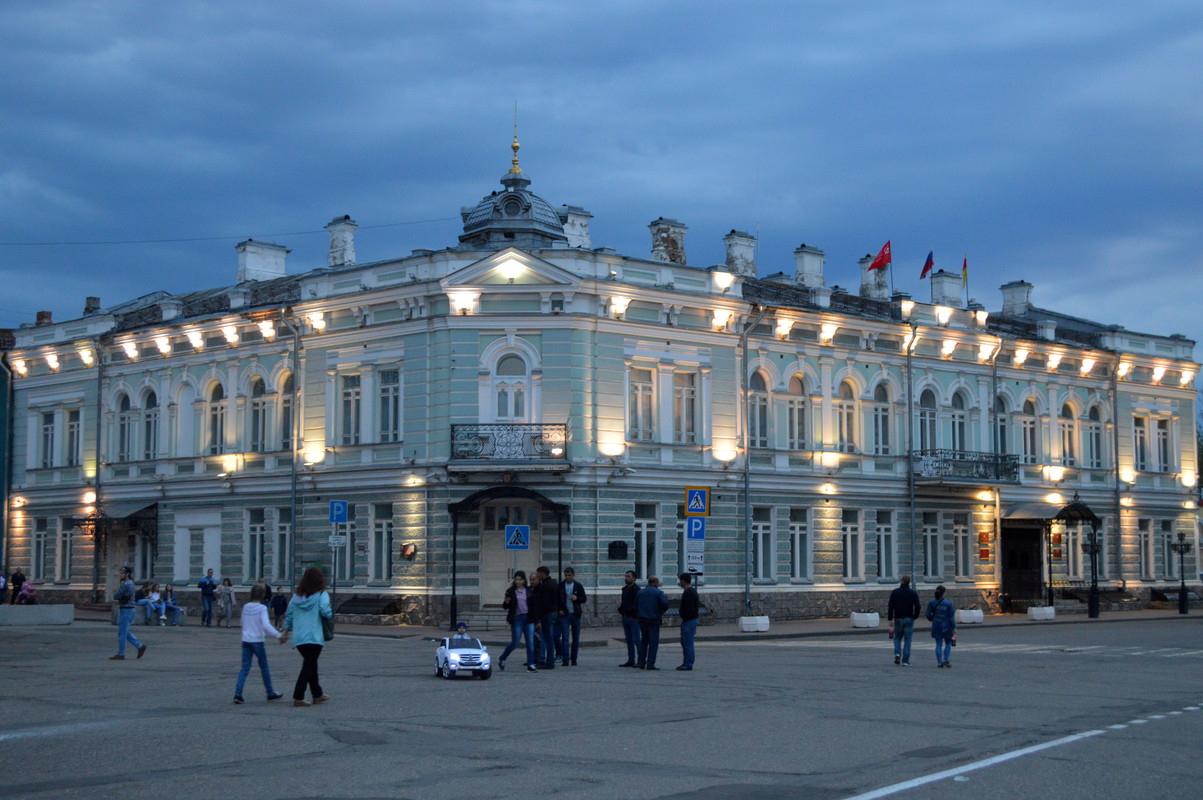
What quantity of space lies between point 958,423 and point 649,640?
24908 mm

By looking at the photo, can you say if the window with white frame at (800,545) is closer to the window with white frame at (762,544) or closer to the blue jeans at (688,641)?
the window with white frame at (762,544)

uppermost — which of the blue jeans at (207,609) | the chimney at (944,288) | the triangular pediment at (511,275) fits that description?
the chimney at (944,288)

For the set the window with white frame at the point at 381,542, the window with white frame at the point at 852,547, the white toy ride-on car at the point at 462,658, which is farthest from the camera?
the window with white frame at the point at 852,547

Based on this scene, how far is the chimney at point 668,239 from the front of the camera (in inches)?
1641

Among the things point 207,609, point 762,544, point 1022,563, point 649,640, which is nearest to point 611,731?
point 649,640

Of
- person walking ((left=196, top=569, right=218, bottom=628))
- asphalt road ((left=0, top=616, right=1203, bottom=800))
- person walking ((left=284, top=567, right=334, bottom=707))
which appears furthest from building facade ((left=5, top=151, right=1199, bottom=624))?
person walking ((left=284, top=567, right=334, bottom=707))

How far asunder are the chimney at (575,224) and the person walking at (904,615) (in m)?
19.3

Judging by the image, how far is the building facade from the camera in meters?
35.3

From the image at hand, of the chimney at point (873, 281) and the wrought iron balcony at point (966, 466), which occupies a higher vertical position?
the chimney at point (873, 281)

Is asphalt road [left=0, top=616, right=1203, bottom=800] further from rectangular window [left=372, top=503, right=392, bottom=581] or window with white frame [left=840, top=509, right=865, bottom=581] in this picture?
window with white frame [left=840, top=509, right=865, bottom=581]

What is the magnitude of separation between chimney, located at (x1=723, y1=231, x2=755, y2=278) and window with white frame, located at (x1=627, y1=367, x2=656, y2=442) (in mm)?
8059

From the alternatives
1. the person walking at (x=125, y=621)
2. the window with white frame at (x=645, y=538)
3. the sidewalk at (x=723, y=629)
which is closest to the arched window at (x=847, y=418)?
the sidewalk at (x=723, y=629)

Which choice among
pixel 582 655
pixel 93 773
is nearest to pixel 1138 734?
pixel 93 773

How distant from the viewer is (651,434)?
121 ft
